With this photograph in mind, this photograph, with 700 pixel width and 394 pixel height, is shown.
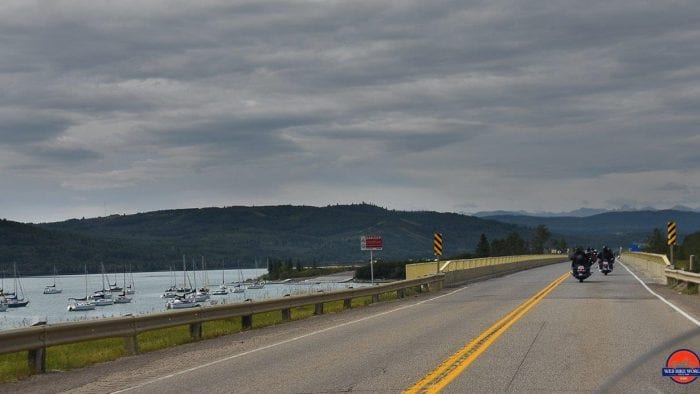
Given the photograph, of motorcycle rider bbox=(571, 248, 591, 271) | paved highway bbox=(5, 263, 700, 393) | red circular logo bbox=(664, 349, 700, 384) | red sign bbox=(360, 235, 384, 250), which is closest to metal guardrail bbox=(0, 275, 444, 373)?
paved highway bbox=(5, 263, 700, 393)

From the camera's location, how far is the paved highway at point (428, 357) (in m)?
11.6

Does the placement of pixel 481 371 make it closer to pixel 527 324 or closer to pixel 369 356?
pixel 369 356

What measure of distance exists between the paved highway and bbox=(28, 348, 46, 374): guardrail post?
2.41 feet

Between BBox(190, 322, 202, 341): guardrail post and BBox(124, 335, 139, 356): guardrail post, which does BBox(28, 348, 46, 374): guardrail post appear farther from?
BBox(190, 322, 202, 341): guardrail post

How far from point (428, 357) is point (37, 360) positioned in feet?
21.4

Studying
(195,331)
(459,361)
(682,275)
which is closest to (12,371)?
(195,331)

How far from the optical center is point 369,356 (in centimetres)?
1465

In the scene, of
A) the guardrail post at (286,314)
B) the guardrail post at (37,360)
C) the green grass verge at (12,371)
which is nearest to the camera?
the green grass verge at (12,371)

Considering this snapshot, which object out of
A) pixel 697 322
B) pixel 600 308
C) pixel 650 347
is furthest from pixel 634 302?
pixel 650 347

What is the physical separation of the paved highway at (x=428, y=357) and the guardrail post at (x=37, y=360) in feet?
2.41

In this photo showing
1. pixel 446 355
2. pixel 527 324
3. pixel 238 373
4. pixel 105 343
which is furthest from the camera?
pixel 105 343

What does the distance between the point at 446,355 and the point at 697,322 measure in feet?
26.3

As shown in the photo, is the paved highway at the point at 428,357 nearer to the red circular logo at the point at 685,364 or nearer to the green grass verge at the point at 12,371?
the green grass verge at the point at 12,371

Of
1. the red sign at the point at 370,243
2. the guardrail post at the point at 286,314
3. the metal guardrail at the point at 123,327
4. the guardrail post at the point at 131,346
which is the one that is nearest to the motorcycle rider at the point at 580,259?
the red sign at the point at 370,243
